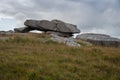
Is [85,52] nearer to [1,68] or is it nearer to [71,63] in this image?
[71,63]

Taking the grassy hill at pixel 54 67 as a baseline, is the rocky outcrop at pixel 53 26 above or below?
above

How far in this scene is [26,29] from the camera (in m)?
48.7

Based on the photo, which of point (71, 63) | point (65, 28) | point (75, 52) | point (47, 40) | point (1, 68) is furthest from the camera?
point (65, 28)

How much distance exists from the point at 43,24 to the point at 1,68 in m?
30.7

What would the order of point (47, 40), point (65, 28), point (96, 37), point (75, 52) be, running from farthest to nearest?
point (65, 28) → point (96, 37) → point (47, 40) → point (75, 52)

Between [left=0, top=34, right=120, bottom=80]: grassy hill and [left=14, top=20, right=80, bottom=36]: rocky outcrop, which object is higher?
[left=14, top=20, right=80, bottom=36]: rocky outcrop

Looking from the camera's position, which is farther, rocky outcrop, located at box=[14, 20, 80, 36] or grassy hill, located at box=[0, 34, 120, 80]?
rocky outcrop, located at box=[14, 20, 80, 36]

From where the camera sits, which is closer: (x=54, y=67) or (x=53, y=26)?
(x=54, y=67)

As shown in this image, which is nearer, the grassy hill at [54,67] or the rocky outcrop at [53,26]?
the grassy hill at [54,67]

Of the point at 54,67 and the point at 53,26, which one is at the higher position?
the point at 53,26

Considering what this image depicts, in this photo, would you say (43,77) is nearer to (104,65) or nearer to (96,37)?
(104,65)

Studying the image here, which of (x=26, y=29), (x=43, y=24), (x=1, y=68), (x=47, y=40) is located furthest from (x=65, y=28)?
(x=1, y=68)

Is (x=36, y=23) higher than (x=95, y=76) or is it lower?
higher

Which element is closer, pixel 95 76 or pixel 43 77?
pixel 43 77
